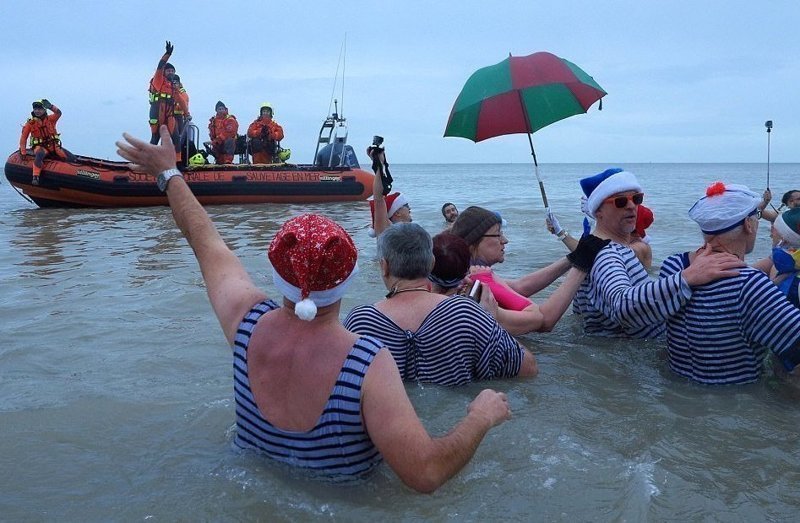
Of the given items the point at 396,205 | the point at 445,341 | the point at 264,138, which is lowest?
the point at 445,341

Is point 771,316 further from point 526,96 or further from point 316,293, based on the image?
point 526,96

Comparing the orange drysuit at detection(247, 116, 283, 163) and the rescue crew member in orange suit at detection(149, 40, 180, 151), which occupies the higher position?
the rescue crew member in orange suit at detection(149, 40, 180, 151)

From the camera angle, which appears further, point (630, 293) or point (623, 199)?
point (623, 199)

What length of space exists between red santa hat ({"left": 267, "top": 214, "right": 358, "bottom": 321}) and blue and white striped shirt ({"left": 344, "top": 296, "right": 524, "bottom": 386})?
1386mm

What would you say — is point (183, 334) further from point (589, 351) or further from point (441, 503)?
point (441, 503)

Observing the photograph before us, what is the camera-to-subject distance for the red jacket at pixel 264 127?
2095cm

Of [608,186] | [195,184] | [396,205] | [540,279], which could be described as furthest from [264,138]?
[608,186]

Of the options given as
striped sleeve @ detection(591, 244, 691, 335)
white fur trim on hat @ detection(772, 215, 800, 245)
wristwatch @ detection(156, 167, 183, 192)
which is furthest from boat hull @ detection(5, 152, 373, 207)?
white fur trim on hat @ detection(772, 215, 800, 245)

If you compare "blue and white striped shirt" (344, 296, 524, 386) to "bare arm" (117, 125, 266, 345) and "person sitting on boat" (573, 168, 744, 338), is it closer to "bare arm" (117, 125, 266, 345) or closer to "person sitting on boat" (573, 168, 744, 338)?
"person sitting on boat" (573, 168, 744, 338)

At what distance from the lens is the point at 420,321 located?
3.73 m

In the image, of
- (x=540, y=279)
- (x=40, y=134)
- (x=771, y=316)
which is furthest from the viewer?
(x=40, y=134)

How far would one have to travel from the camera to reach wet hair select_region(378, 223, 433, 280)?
11.7 ft

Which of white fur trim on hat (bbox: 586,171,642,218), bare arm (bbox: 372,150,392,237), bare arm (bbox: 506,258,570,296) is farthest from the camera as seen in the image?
bare arm (bbox: 372,150,392,237)

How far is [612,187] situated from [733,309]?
Answer: 3.35 feet
